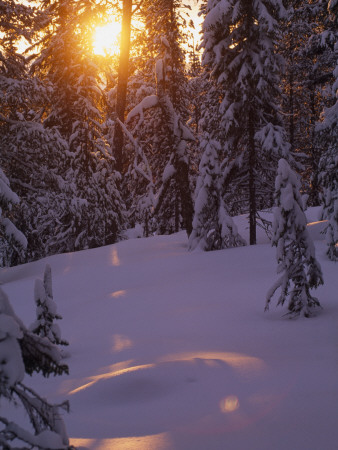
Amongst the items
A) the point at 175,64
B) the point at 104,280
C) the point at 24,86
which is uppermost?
the point at 175,64

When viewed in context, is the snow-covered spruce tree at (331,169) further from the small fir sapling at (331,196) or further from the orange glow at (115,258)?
the orange glow at (115,258)

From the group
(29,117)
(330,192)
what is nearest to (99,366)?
(330,192)

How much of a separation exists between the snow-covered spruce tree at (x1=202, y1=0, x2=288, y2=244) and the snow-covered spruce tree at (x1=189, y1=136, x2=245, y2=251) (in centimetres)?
99

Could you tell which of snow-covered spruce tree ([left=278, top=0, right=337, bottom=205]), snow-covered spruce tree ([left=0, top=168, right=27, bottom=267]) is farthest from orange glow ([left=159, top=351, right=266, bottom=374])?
snow-covered spruce tree ([left=278, top=0, right=337, bottom=205])

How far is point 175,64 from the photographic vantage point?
73.4 ft

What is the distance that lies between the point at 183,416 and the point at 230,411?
17.6 inches

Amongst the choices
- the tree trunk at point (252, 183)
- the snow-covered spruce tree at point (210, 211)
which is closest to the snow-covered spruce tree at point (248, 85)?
the tree trunk at point (252, 183)

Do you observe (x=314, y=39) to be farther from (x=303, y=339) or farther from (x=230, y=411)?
(x=230, y=411)

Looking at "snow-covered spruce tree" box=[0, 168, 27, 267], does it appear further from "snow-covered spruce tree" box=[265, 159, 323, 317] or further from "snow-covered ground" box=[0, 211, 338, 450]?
"snow-covered spruce tree" box=[265, 159, 323, 317]

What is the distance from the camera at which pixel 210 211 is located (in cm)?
1644

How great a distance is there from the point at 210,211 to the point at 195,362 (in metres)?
10.9

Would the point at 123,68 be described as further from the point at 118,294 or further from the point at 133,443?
the point at 133,443

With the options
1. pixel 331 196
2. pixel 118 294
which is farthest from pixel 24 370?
pixel 331 196

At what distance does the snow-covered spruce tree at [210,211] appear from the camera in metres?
15.9
